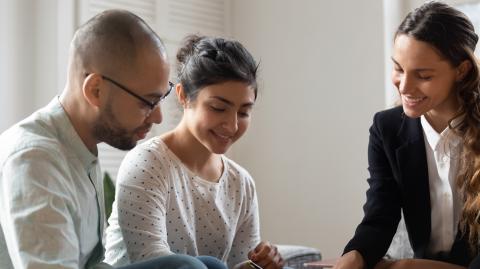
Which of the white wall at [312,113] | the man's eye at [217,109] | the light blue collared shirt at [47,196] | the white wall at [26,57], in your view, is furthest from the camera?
the white wall at [312,113]

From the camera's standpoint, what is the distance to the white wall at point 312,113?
11.6ft

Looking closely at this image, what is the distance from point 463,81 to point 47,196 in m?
1.12

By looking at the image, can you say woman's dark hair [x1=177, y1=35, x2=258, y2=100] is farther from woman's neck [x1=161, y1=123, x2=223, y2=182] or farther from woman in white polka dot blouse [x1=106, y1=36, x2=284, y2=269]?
woman's neck [x1=161, y1=123, x2=223, y2=182]

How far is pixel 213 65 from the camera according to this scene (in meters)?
1.87

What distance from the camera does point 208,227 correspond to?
1.92 m

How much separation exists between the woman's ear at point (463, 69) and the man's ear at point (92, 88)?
0.93 metres

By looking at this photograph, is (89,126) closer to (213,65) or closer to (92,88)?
(92,88)

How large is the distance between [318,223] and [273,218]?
12.7 inches

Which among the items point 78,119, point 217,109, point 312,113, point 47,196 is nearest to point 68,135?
point 78,119

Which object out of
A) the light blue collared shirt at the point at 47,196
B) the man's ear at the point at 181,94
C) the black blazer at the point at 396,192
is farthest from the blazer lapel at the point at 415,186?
the light blue collared shirt at the point at 47,196

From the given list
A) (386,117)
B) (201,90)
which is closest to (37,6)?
(201,90)

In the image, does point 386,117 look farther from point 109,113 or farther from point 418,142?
point 109,113

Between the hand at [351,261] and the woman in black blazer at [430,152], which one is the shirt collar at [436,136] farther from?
the hand at [351,261]

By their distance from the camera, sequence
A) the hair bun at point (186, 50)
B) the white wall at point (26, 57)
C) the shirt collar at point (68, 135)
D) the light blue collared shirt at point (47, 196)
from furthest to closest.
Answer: the white wall at point (26, 57)
the hair bun at point (186, 50)
the shirt collar at point (68, 135)
the light blue collared shirt at point (47, 196)
